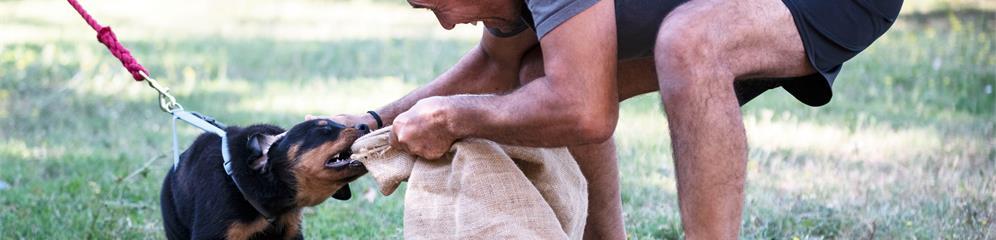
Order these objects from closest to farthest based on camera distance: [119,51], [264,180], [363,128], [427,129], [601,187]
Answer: [427,129] → [363,128] → [264,180] → [601,187] → [119,51]

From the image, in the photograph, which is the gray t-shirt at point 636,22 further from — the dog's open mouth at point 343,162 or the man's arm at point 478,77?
the dog's open mouth at point 343,162

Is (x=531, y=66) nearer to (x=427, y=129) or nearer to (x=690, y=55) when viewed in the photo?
(x=427, y=129)

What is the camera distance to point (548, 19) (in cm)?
344

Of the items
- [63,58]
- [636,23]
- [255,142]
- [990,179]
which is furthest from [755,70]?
[63,58]

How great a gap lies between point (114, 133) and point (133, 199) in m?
1.78

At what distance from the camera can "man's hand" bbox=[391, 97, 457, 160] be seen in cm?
363

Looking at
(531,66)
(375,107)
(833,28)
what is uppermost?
(833,28)

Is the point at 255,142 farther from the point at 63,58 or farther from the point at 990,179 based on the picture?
the point at 63,58

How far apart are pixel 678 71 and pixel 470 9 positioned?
2.06 ft

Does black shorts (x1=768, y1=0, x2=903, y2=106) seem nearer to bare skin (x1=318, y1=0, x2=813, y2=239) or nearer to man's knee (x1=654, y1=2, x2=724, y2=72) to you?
bare skin (x1=318, y1=0, x2=813, y2=239)

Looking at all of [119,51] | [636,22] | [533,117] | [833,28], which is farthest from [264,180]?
[833,28]

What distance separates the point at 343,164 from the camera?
429 centimetres

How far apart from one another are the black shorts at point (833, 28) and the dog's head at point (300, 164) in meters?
1.38

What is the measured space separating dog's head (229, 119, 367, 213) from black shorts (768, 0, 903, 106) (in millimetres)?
1377
